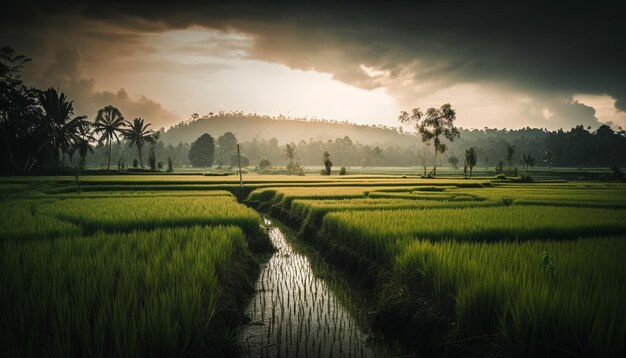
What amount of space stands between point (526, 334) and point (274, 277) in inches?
231

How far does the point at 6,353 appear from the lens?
92.5 inches

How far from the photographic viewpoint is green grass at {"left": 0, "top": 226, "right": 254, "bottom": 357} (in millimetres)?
2684

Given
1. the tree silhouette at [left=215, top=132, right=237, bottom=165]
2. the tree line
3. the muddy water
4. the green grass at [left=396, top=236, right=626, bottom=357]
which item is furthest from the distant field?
the tree silhouette at [left=215, top=132, right=237, bottom=165]

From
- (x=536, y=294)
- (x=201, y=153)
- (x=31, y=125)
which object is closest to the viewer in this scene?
(x=536, y=294)

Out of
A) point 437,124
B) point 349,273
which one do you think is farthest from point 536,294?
A: point 437,124

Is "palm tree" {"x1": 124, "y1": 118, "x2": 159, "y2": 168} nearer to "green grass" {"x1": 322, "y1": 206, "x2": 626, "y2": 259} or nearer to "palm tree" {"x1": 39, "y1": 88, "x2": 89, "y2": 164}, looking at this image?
"palm tree" {"x1": 39, "y1": 88, "x2": 89, "y2": 164}

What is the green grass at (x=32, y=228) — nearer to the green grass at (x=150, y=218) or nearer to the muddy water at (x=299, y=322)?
the green grass at (x=150, y=218)

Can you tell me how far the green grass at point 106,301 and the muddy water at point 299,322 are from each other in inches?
31.2

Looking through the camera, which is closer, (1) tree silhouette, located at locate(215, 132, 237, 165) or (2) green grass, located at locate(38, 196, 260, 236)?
(2) green grass, located at locate(38, 196, 260, 236)

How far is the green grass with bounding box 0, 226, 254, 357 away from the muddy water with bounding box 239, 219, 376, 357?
793mm

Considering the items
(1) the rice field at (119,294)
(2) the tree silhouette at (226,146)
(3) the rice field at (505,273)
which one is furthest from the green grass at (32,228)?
(2) the tree silhouette at (226,146)

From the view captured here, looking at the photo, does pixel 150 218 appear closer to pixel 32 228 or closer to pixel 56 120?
pixel 32 228

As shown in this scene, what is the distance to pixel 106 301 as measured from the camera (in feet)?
10.9

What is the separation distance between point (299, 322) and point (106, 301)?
3.07 metres
